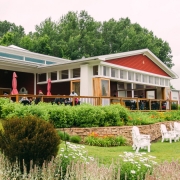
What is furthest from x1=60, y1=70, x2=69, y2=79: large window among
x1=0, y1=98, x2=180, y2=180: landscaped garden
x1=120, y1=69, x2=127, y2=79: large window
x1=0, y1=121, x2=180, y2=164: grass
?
x1=0, y1=121, x2=180, y2=164: grass

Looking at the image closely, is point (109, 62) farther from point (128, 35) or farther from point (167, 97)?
point (128, 35)

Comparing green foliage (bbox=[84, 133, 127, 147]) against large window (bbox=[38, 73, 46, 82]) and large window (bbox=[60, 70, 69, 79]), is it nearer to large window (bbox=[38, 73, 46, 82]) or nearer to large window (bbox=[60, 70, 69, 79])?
large window (bbox=[60, 70, 69, 79])

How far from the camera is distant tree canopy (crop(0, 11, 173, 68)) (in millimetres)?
43219

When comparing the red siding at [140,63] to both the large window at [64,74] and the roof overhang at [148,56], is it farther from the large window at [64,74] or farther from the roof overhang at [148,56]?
the large window at [64,74]

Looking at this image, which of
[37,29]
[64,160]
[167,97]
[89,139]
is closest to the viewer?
[64,160]

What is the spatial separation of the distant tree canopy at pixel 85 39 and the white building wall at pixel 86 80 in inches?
999

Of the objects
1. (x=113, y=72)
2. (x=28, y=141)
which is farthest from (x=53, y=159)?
(x=113, y=72)

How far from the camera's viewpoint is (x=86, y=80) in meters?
16.7

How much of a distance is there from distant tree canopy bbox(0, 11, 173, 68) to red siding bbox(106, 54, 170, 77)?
64.4 feet

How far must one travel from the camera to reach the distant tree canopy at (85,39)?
43219 millimetres

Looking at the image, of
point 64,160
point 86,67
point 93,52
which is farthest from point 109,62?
point 93,52

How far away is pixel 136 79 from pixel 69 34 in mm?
28994

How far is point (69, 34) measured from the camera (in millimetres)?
47562

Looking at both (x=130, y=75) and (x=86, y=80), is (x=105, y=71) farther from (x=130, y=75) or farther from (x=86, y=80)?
(x=130, y=75)
